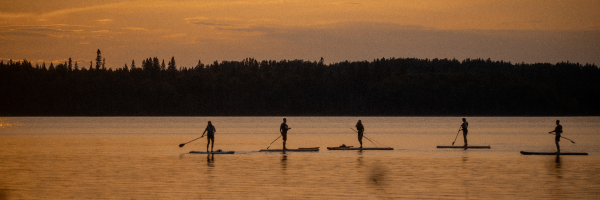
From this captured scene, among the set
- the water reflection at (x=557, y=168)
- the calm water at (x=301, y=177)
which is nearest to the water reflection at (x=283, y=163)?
the calm water at (x=301, y=177)

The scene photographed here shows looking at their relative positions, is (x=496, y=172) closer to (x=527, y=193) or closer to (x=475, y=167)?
(x=475, y=167)

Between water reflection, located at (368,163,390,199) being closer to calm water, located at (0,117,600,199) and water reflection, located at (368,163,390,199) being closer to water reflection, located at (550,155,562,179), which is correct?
calm water, located at (0,117,600,199)

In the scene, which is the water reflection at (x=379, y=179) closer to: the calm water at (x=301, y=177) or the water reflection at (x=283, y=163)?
the calm water at (x=301, y=177)

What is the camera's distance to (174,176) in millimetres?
25016

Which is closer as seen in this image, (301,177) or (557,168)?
(301,177)

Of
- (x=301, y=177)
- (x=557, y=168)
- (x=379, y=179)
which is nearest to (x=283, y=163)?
(x=301, y=177)

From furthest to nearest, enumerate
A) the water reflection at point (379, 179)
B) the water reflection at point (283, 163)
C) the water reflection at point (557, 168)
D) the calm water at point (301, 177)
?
the water reflection at point (283, 163) < the water reflection at point (557, 168) < the water reflection at point (379, 179) < the calm water at point (301, 177)

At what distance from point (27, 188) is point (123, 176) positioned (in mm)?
4415

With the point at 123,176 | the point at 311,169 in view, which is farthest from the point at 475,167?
the point at 123,176

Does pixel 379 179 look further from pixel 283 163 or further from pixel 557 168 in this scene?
pixel 557 168

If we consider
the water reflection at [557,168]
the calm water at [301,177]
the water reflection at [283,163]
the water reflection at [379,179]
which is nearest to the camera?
the calm water at [301,177]

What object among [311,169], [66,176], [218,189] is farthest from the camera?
[311,169]

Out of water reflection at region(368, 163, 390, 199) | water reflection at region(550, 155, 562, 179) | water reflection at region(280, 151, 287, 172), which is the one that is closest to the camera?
water reflection at region(368, 163, 390, 199)

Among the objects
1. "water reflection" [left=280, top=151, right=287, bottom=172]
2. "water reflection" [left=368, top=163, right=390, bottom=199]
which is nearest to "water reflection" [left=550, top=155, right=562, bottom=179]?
"water reflection" [left=368, top=163, right=390, bottom=199]
